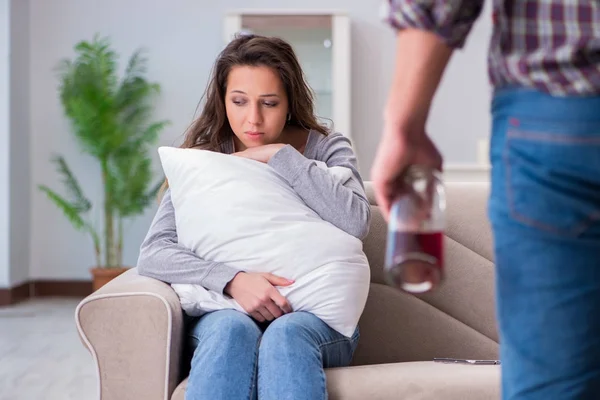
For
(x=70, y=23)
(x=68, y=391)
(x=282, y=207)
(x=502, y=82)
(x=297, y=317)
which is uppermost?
(x=70, y=23)

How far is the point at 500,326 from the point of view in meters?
0.84

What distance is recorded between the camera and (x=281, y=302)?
184cm

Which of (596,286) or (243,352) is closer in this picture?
(596,286)

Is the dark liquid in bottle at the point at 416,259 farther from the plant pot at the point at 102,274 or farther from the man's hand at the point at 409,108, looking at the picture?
the plant pot at the point at 102,274

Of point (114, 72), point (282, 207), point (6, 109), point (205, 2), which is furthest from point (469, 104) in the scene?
point (282, 207)

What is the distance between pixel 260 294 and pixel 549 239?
109 centimetres

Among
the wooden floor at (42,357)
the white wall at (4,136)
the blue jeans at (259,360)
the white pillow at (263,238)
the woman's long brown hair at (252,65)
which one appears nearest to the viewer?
the blue jeans at (259,360)

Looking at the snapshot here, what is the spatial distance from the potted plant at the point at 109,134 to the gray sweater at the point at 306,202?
3663 millimetres

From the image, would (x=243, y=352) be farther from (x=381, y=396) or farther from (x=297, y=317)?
(x=381, y=396)

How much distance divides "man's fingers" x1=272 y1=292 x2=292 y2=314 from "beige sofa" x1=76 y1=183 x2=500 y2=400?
168 millimetres

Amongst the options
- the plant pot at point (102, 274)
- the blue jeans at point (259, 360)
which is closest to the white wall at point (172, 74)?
the plant pot at point (102, 274)

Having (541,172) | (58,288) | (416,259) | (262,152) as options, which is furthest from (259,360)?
(58,288)

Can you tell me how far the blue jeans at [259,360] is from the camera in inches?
64.4

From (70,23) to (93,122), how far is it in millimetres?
819
